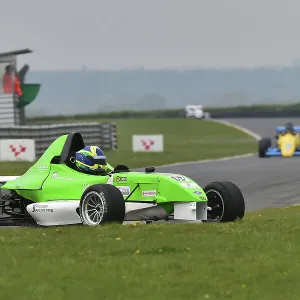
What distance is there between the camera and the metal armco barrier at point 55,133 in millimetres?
33750

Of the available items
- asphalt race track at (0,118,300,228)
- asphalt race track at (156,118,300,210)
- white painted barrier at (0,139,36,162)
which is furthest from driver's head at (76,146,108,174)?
white painted barrier at (0,139,36,162)

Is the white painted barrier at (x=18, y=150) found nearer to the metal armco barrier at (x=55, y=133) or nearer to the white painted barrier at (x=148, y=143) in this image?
the metal armco barrier at (x=55, y=133)

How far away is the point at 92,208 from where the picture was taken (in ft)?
41.1

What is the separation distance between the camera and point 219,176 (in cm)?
2452

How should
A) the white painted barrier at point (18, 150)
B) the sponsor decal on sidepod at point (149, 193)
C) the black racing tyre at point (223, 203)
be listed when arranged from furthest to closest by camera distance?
the white painted barrier at point (18, 150) → the black racing tyre at point (223, 203) → the sponsor decal on sidepod at point (149, 193)

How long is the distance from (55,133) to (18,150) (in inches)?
146

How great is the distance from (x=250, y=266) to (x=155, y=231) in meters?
2.80

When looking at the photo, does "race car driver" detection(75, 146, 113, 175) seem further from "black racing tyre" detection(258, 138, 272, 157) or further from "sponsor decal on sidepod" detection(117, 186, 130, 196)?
"black racing tyre" detection(258, 138, 272, 157)

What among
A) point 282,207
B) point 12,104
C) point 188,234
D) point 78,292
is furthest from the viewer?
point 12,104

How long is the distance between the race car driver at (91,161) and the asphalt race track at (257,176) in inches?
173

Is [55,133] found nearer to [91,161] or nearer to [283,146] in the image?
[283,146]

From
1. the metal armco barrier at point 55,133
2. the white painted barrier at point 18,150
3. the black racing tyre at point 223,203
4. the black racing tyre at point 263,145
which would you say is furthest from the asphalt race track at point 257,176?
the metal armco barrier at point 55,133

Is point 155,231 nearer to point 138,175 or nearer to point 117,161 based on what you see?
point 138,175

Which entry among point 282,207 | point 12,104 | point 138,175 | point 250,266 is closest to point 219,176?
point 282,207
